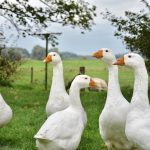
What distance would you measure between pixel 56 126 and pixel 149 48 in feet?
46.3

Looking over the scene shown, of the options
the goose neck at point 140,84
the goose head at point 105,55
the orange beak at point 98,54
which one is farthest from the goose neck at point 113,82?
the goose neck at point 140,84

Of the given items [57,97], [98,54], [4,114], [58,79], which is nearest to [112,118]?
[98,54]

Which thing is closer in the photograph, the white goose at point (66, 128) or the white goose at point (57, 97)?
the white goose at point (66, 128)

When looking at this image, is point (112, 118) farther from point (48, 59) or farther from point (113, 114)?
point (48, 59)

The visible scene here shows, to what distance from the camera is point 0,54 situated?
25562mm

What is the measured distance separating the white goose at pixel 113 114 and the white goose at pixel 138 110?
2.21 ft

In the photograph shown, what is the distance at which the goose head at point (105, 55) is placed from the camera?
303 inches

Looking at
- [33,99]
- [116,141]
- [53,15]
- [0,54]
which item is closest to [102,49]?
[116,141]

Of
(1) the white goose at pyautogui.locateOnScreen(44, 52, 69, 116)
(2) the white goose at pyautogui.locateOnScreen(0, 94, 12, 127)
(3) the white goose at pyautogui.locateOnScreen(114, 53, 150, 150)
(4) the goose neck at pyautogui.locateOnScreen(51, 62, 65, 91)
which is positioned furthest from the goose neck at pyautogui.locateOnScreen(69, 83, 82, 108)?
(2) the white goose at pyautogui.locateOnScreen(0, 94, 12, 127)

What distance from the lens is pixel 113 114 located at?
7238mm

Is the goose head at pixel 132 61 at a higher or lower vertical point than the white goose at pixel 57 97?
higher

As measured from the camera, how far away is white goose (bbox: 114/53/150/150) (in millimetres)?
6203

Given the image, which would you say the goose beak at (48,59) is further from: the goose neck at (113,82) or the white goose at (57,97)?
the goose neck at (113,82)

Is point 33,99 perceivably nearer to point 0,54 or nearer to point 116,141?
point 0,54
